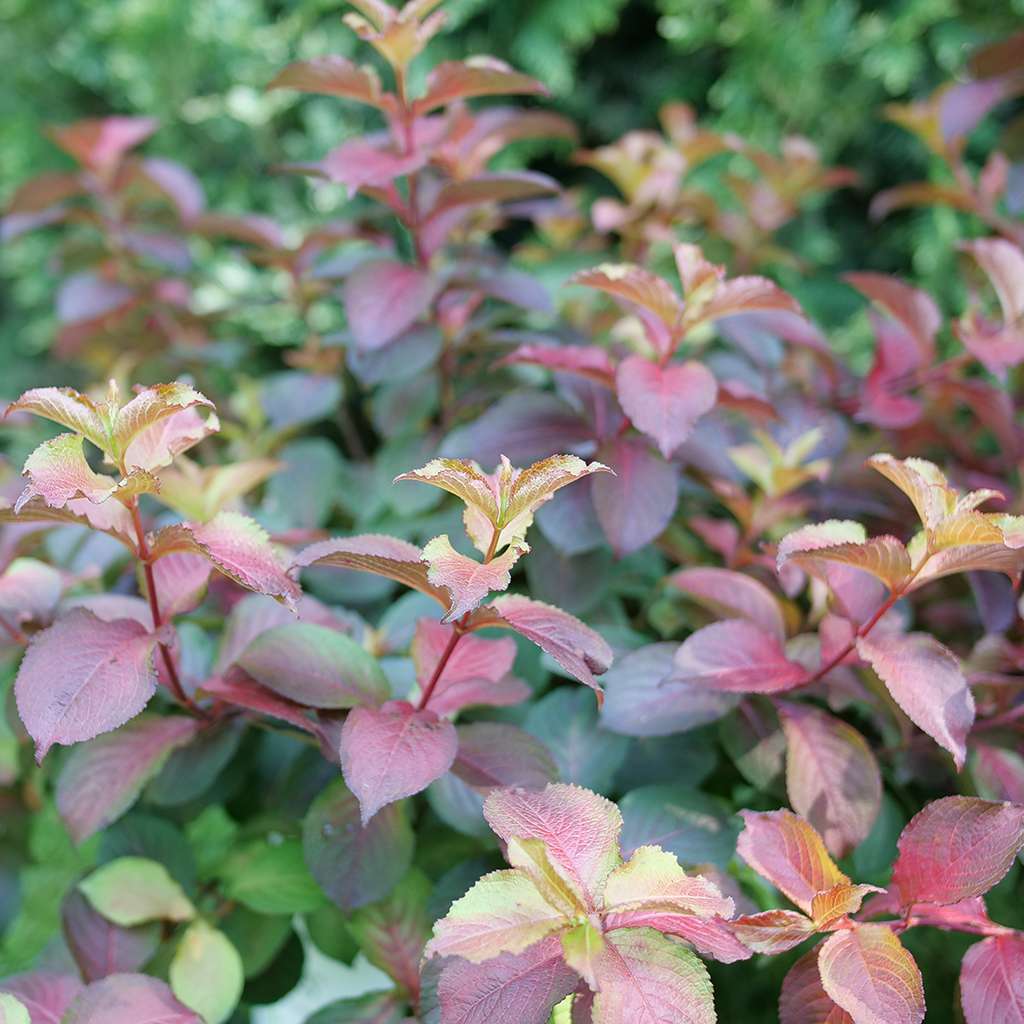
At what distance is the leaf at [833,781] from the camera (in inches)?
25.3

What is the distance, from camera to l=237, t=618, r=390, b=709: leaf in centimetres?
64

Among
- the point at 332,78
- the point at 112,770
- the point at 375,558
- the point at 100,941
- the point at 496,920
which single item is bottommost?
the point at 100,941

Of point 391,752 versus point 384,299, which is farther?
point 384,299

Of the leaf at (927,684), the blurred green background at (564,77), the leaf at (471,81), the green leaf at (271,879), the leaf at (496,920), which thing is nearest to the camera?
the leaf at (496,920)

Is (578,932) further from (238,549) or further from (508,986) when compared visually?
(238,549)

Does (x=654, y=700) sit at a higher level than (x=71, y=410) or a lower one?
lower

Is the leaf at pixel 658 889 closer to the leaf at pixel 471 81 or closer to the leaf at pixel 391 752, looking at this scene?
the leaf at pixel 391 752

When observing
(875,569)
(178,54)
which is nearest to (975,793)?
(875,569)

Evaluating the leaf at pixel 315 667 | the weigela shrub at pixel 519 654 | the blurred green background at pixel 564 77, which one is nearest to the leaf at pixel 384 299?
the weigela shrub at pixel 519 654

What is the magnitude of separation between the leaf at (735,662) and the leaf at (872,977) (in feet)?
0.54

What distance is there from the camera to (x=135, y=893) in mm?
692

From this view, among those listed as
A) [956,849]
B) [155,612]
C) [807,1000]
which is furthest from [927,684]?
[155,612]

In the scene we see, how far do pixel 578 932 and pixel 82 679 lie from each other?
332 mm

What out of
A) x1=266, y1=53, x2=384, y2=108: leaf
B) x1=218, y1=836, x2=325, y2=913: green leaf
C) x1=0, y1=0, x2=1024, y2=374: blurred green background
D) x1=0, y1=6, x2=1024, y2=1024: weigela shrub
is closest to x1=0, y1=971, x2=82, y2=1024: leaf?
x1=0, y1=6, x2=1024, y2=1024: weigela shrub
